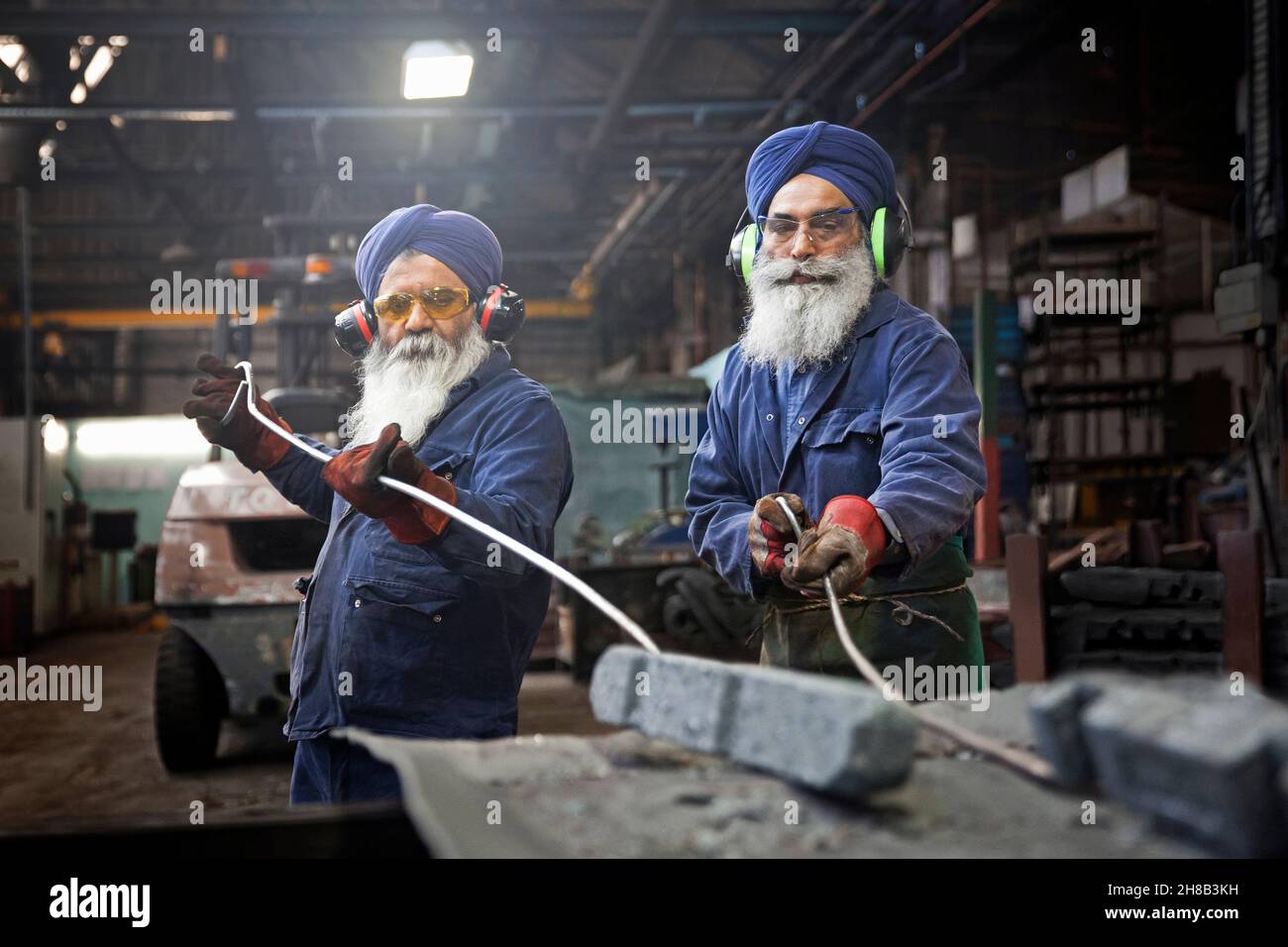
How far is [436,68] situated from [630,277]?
818 centimetres

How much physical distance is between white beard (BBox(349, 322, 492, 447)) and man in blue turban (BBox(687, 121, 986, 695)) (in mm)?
502

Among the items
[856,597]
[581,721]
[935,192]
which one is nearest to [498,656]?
[856,597]

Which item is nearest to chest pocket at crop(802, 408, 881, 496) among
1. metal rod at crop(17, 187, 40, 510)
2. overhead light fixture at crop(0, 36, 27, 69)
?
metal rod at crop(17, 187, 40, 510)

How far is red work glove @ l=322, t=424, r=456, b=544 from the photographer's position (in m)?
1.89

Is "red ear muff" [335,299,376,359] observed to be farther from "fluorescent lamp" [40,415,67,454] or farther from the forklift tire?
"fluorescent lamp" [40,415,67,454]

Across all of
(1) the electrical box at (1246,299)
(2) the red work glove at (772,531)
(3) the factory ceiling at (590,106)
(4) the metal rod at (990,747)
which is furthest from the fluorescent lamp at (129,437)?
(4) the metal rod at (990,747)

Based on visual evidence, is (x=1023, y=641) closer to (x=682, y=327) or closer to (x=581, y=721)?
(x=581, y=721)

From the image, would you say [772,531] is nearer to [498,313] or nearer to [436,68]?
[498,313]

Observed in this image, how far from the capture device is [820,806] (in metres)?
1.24

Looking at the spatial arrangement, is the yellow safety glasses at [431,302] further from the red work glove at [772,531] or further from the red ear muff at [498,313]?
the red work glove at [772,531]

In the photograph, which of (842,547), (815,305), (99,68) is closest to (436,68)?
(99,68)

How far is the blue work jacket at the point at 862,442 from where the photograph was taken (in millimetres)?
1904

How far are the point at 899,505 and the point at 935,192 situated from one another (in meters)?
8.82

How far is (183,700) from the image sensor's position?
561cm
